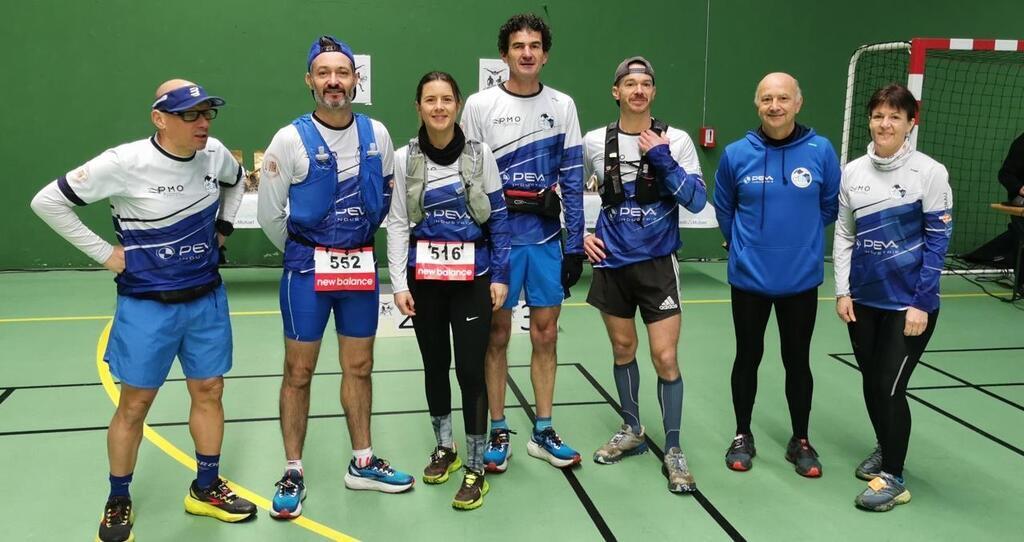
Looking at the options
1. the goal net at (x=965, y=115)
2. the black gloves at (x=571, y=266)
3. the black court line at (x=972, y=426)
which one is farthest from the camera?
the goal net at (x=965, y=115)

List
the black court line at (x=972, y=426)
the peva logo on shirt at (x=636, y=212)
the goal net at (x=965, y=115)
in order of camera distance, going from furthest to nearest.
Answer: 1. the goal net at (x=965, y=115)
2. the black court line at (x=972, y=426)
3. the peva logo on shirt at (x=636, y=212)

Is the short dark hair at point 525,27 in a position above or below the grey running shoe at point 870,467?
above

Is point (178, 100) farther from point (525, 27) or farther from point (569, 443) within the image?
point (569, 443)

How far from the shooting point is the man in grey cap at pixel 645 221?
310 cm

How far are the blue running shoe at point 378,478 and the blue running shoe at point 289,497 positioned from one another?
22cm

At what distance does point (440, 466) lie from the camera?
129 inches

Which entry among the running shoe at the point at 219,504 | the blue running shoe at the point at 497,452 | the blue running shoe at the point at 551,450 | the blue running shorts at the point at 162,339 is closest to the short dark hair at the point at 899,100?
the blue running shoe at the point at 551,450

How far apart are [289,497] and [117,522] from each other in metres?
0.60

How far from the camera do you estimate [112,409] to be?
4070 mm

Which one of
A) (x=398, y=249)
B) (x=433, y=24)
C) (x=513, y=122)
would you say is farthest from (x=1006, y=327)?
(x=433, y=24)

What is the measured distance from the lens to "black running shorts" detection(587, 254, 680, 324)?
3211 mm

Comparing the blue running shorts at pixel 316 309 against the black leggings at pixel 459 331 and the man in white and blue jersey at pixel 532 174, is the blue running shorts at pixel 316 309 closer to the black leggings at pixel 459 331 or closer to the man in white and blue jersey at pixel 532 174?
the black leggings at pixel 459 331

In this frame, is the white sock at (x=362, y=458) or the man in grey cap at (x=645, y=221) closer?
the man in grey cap at (x=645, y=221)

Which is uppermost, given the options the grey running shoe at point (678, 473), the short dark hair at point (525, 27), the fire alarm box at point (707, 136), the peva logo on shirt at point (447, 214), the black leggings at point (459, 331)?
the short dark hair at point (525, 27)
